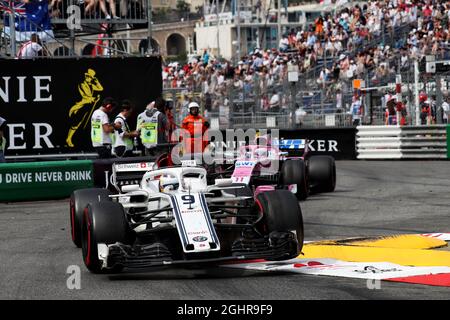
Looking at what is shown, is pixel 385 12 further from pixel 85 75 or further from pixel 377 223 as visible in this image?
pixel 377 223

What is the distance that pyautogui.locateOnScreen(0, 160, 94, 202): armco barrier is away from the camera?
17.8 metres

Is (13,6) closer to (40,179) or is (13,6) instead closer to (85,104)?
(85,104)

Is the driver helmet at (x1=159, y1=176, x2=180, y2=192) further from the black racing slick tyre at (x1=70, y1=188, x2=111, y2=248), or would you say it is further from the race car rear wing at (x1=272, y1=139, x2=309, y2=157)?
the race car rear wing at (x1=272, y1=139, x2=309, y2=157)

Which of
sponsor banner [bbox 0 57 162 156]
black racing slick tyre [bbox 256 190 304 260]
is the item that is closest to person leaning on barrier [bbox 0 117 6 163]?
sponsor banner [bbox 0 57 162 156]

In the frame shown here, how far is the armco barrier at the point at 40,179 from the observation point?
17.8 metres

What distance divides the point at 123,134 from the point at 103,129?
1.59 ft

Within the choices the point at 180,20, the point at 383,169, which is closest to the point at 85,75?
the point at 383,169

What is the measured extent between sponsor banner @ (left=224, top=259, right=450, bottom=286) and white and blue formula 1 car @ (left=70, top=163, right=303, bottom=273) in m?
0.18

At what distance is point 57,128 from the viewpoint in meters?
20.5

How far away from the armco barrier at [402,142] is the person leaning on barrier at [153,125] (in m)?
8.85

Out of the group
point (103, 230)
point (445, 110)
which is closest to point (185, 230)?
point (103, 230)

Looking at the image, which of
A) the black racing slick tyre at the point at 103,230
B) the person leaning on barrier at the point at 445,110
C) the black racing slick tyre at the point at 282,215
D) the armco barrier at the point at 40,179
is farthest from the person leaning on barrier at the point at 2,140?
the person leaning on barrier at the point at 445,110

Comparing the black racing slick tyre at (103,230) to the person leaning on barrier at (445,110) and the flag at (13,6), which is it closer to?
the flag at (13,6)

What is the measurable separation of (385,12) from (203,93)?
29.4 ft
